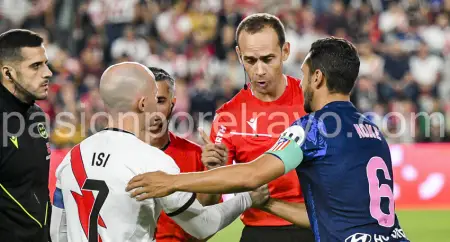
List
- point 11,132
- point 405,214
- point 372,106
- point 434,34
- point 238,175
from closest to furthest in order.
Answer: point 238,175 → point 11,132 → point 405,214 → point 372,106 → point 434,34

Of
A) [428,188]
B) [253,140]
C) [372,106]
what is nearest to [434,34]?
[372,106]

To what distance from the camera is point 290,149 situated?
15.2ft

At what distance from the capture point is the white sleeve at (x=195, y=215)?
4574 mm

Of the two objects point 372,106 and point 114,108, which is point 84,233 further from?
point 372,106

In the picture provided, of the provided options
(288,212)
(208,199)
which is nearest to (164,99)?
(208,199)

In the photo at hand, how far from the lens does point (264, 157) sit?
15.3 feet

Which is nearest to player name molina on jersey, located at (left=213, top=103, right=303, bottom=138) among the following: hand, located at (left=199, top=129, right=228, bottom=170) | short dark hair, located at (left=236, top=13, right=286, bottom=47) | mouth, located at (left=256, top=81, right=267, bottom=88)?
mouth, located at (left=256, top=81, right=267, bottom=88)

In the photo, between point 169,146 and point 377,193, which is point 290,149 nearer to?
point 377,193

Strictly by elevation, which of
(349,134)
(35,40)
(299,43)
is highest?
(35,40)

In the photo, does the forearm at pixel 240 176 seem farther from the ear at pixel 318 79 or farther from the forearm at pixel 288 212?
the forearm at pixel 288 212

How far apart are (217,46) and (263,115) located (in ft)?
42.4

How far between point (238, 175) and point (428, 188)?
10880 mm

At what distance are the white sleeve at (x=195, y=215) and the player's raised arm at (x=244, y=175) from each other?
0.39 ft

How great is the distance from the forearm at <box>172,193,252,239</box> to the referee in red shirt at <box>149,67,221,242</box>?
1068mm
